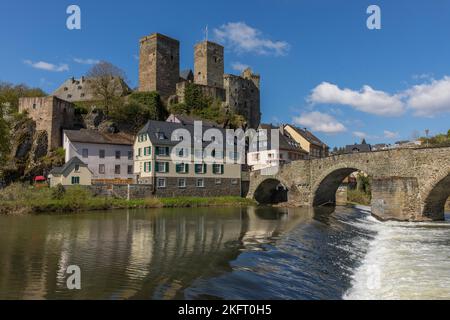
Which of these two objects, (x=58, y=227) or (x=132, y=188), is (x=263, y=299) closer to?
(x=58, y=227)

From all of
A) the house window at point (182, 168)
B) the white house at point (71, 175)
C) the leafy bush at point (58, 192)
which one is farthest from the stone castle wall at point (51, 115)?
the house window at point (182, 168)

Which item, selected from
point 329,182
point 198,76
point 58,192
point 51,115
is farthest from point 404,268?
point 198,76

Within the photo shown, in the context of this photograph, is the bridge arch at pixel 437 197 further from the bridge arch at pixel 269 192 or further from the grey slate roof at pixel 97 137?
the grey slate roof at pixel 97 137

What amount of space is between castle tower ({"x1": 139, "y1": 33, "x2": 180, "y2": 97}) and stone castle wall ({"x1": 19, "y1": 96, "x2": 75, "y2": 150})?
1423 centimetres

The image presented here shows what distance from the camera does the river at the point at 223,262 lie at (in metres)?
8.72

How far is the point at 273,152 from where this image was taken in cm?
4969

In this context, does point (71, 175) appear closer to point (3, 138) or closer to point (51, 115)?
point (3, 138)

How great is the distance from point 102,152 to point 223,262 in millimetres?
32945

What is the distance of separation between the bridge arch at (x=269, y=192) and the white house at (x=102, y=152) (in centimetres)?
1371

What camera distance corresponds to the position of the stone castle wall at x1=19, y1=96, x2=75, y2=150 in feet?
146

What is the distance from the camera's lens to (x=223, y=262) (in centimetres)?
1170

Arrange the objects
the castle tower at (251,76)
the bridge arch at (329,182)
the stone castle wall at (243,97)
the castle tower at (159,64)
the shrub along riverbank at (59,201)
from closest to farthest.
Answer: the shrub along riverbank at (59,201)
the bridge arch at (329,182)
the castle tower at (159,64)
the stone castle wall at (243,97)
the castle tower at (251,76)

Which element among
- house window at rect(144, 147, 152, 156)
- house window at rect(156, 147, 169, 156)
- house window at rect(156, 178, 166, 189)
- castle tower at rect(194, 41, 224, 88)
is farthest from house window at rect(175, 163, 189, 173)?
castle tower at rect(194, 41, 224, 88)
